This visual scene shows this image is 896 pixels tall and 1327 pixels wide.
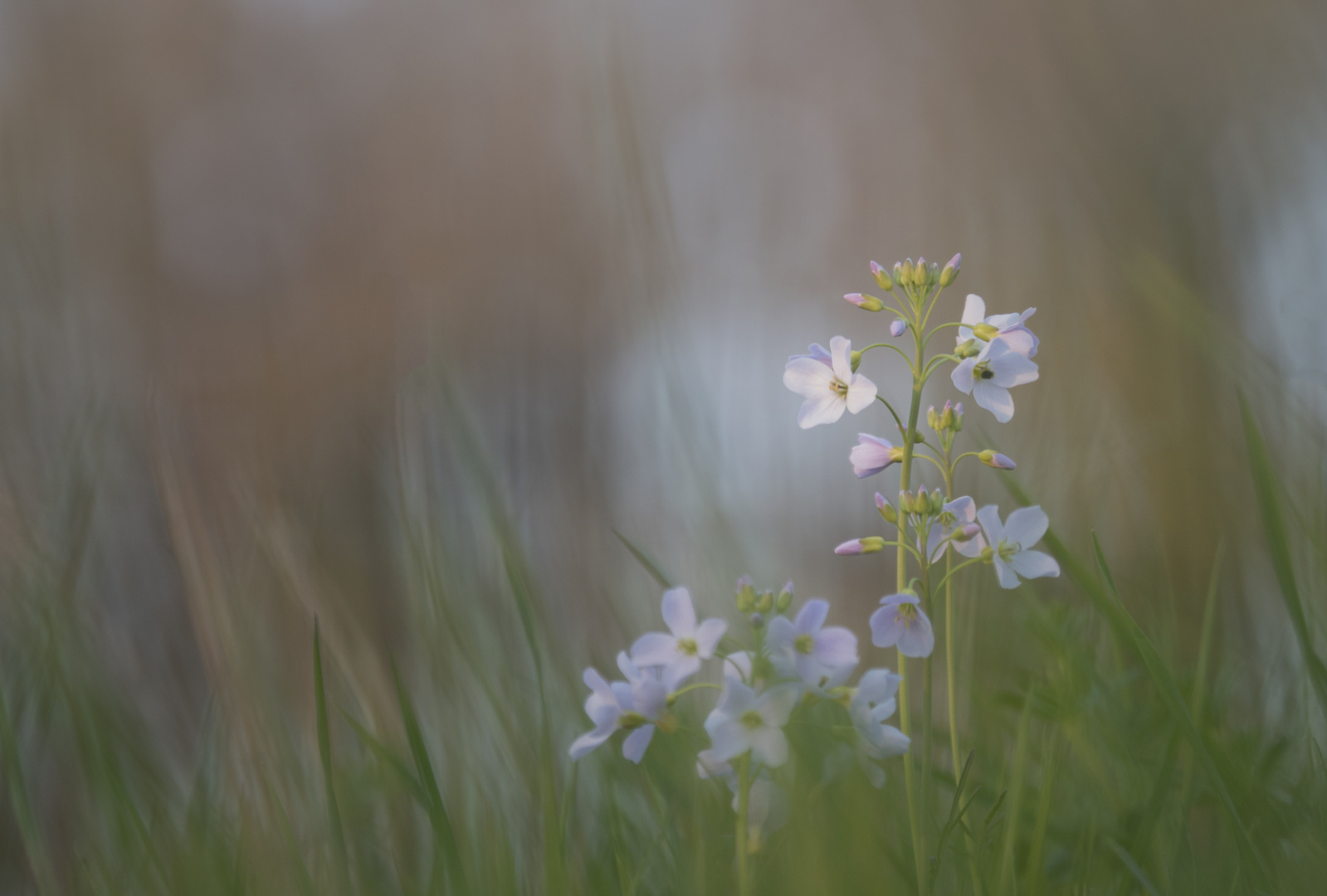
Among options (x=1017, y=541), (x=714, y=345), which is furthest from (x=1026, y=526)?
(x=714, y=345)

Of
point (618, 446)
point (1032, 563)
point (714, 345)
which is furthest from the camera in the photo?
point (714, 345)

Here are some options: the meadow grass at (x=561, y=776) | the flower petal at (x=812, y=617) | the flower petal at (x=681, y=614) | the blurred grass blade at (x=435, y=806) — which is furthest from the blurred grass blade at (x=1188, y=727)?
the blurred grass blade at (x=435, y=806)

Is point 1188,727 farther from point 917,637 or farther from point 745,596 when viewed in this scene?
point 745,596

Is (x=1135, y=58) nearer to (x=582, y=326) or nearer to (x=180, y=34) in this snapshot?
(x=582, y=326)

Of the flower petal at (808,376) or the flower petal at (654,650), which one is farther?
the flower petal at (808,376)

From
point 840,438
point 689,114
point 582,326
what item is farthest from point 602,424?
point 689,114

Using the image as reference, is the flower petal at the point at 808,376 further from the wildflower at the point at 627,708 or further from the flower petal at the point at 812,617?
the wildflower at the point at 627,708

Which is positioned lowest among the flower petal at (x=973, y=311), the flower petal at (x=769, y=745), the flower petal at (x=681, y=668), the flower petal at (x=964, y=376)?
the flower petal at (x=769, y=745)
